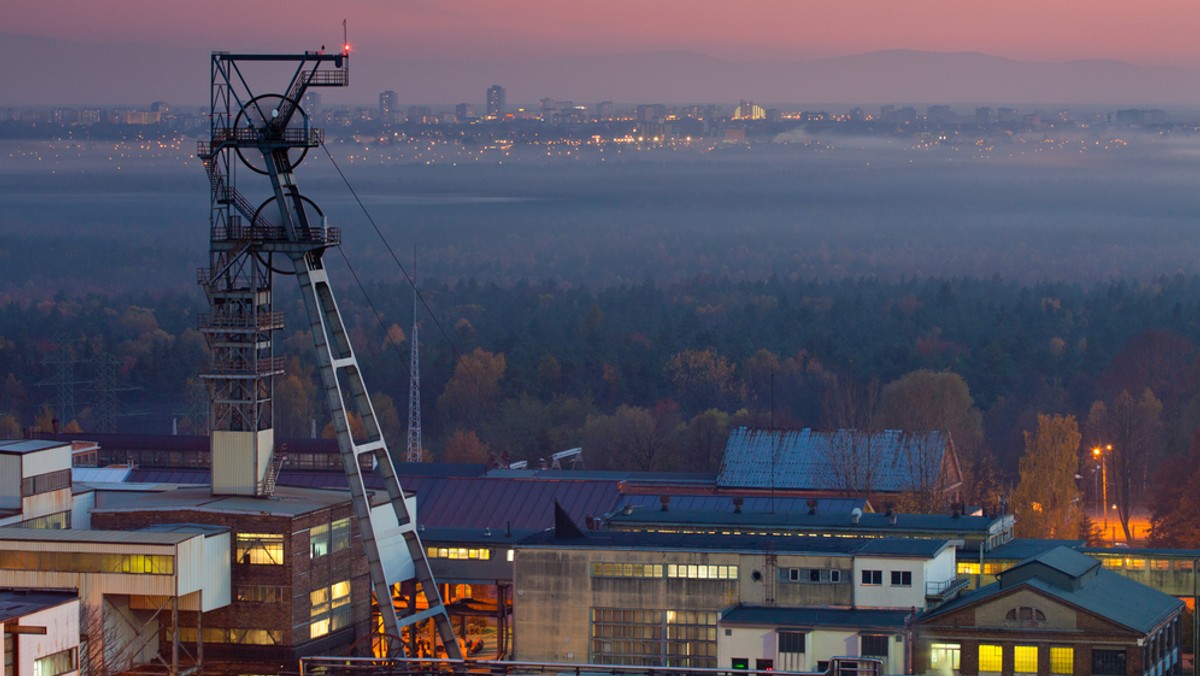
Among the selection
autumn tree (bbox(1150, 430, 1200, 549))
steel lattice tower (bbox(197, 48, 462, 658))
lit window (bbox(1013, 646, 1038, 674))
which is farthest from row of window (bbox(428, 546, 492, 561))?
autumn tree (bbox(1150, 430, 1200, 549))

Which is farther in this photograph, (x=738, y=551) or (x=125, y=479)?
(x=125, y=479)

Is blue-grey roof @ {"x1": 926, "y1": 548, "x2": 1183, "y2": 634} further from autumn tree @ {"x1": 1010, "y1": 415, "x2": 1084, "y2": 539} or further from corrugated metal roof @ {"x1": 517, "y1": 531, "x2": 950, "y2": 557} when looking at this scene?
autumn tree @ {"x1": 1010, "y1": 415, "x2": 1084, "y2": 539}

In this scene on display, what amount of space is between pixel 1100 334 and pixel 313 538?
434 ft

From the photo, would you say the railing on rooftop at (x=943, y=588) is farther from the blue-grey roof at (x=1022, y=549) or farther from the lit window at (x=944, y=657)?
the blue-grey roof at (x=1022, y=549)

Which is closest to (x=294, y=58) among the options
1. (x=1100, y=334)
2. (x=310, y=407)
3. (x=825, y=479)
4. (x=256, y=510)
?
(x=256, y=510)

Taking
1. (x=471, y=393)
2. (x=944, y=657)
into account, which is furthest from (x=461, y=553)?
(x=471, y=393)

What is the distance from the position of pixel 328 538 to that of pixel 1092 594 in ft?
68.8

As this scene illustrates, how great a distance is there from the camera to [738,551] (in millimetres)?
57094

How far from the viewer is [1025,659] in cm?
5472

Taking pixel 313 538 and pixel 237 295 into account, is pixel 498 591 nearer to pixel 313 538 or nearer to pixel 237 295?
pixel 313 538

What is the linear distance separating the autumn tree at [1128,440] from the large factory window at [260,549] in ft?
175

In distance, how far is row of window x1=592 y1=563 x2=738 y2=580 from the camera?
56.9 meters

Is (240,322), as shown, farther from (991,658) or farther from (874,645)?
(991,658)

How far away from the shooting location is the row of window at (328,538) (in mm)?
57562
